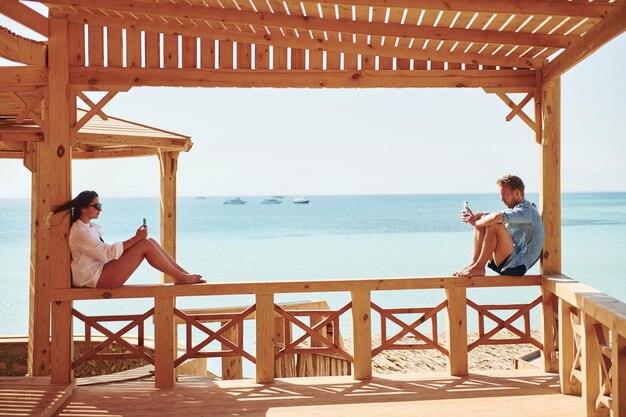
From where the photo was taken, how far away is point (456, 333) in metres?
4.84

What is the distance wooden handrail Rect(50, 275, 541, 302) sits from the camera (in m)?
4.58

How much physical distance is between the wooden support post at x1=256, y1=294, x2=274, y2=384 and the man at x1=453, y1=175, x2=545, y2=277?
1.42 m

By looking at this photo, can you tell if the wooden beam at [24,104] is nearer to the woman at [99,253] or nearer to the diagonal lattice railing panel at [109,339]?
the woman at [99,253]

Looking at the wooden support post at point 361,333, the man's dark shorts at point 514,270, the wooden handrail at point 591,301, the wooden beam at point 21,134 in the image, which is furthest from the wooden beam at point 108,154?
the wooden handrail at point 591,301

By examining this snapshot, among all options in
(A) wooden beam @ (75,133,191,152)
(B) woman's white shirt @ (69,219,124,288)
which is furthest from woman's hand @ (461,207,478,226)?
(A) wooden beam @ (75,133,191,152)

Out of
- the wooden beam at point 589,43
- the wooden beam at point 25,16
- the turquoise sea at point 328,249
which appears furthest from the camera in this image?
the turquoise sea at point 328,249

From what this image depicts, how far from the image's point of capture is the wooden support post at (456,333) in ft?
15.8

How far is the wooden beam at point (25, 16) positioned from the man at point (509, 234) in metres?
3.22

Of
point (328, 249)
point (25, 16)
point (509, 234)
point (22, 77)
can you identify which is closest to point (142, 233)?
point (22, 77)

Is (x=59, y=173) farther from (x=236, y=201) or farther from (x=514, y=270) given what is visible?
(x=236, y=201)

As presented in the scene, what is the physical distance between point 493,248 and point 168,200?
3422mm

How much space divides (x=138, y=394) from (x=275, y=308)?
111cm

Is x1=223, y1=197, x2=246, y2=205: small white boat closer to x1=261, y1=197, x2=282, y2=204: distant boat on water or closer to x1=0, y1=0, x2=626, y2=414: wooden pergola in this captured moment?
x1=261, y1=197, x2=282, y2=204: distant boat on water

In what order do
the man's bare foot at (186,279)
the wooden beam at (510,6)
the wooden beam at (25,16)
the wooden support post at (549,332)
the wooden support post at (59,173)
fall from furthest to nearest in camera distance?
the wooden support post at (549,332) < the man's bare foot at (186,279) < the wooden support post at (59,173) < the wooden beam at (25,16) < the wooden beam at (510,6)
